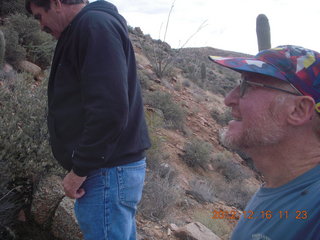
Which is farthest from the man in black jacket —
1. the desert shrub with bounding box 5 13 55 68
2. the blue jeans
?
the desert shrub with bounding box 5 13 55 68

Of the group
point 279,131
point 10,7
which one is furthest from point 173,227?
point 10,7

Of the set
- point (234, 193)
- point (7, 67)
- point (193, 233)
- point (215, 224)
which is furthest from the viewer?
point (234, 193)

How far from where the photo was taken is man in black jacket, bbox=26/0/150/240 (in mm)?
1818

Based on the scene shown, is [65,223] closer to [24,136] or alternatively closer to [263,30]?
[24,136]

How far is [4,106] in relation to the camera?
3996 millimetres

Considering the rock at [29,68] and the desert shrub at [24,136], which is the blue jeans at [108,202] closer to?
the desert shrub at [24,136]

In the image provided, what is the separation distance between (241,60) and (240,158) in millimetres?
9369

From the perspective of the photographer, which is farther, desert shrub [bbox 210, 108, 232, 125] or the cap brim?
desert shrub [bbox 210, 108, 232, 125]

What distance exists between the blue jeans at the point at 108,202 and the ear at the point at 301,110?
3.32 ft

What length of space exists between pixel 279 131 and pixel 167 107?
8767 millimetres

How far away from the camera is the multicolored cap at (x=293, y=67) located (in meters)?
1.42

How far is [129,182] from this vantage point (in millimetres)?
2074

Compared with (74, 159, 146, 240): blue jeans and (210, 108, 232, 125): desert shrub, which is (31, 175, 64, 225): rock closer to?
(74, 159, 146, 240): blue jeans

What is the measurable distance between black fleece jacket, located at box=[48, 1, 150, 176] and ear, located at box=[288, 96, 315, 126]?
32.7 inches
